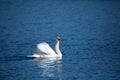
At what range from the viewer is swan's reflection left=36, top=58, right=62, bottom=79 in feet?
125

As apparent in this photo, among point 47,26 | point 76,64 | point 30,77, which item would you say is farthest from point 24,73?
point 47,26

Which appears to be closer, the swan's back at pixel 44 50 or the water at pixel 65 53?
the water at pixel 65 53

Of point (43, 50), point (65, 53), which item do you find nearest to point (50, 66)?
point (43, 50)

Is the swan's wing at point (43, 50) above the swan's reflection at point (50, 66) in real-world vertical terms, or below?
above

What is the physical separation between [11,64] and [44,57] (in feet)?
11.6

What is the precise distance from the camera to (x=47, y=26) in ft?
234

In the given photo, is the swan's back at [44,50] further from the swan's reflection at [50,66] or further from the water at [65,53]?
the water at [65,53]

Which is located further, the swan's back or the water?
the swan's back

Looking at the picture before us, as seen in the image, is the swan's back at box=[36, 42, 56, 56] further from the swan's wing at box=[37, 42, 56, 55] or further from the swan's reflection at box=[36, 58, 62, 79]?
the swan's reflection at box=[36, 58, 62, 79]

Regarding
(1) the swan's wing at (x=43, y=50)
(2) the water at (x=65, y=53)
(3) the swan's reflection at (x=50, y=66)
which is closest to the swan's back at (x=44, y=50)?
(1) the swan's wing at (x=43, y=50)

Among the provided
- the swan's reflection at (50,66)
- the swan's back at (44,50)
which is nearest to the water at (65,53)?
the swan's reflection at (50,66)

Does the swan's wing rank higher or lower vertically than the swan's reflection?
higher

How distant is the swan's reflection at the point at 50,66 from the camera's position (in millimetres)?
38156

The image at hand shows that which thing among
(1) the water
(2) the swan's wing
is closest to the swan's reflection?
(1) the water
